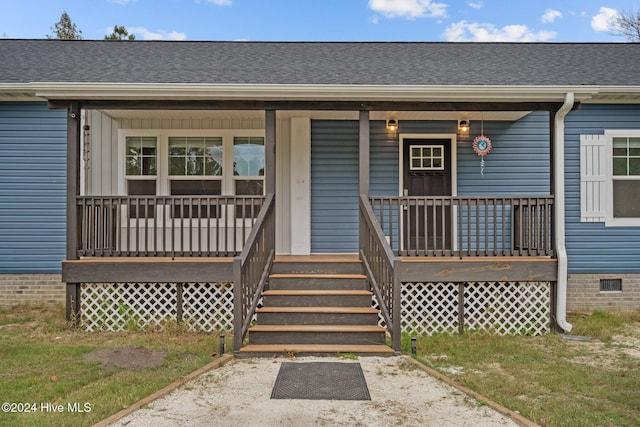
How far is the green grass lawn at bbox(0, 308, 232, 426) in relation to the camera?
135 inches

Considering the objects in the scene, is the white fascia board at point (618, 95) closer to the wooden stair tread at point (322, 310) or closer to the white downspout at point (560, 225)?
the white downspout at point (560, 225)

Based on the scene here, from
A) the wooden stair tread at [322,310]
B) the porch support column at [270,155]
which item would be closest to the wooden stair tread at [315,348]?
the wooden stair tread at [322,310]

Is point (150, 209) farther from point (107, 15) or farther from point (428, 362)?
point (107, 15)

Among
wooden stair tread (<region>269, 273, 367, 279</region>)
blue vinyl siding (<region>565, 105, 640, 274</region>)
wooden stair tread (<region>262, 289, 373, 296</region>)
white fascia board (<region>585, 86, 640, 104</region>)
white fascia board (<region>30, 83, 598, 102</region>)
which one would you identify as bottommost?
wooden stair tread (<region>262, 289, 373, 296</region>)

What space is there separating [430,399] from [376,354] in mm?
1156

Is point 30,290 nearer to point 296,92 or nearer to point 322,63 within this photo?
point 296,92

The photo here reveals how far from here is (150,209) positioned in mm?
7605

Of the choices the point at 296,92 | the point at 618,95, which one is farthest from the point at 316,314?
the point at 618,95

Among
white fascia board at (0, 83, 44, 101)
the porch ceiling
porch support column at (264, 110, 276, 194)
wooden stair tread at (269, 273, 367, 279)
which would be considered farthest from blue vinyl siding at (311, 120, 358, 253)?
white fascia board at (0, 83, 44, 101)

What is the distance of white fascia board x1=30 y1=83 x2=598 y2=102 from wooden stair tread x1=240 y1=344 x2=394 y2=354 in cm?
298

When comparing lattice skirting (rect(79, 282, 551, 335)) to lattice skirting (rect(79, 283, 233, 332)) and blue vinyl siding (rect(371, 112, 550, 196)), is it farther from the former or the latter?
blue vinyl siding (rect(371, 112, 550, 196))

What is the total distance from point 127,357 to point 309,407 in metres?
2.27

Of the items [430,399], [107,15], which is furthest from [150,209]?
[107,15]

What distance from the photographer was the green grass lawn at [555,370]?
138 inches
